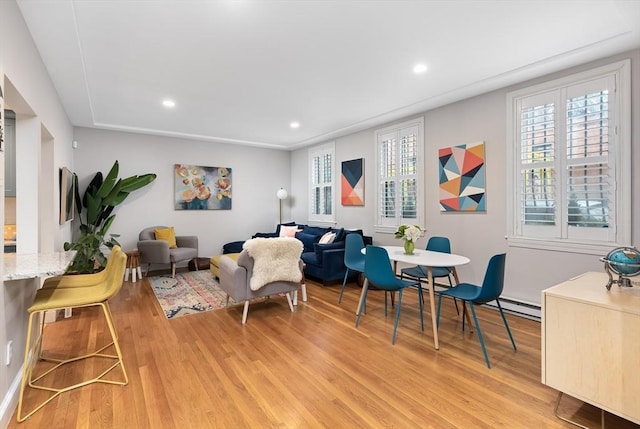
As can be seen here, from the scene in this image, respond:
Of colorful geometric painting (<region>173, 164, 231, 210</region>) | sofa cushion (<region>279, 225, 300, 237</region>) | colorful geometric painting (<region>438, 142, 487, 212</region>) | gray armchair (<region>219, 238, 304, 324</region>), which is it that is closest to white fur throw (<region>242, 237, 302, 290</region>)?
gray armchair (<region>219, 238, 304, 324</region>)

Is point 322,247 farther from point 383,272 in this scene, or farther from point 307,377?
point 307,377

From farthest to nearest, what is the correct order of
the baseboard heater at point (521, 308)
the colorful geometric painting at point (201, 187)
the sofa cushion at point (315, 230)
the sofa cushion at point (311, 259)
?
the colorful geometric painting at point (201, 187) < the sofa cushion at point (315, 230) < the sofa cushion at point (311, 259) < the baseboard heater at point (521, 308)

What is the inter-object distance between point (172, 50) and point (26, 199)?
183 centimetres

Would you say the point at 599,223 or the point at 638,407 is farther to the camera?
the point at 599,223

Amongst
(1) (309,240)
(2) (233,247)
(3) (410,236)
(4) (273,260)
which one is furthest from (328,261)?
(2) (233,247)

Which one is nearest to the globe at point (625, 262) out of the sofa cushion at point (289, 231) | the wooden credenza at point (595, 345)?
the wooden credenza at point (595, 345)

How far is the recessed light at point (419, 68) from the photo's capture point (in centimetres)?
320

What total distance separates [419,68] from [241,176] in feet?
15.6

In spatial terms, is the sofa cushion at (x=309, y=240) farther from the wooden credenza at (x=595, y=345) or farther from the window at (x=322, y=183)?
the wooden credenza at (x=595, y=345)

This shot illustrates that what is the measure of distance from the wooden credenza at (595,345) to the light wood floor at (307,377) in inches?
10.2

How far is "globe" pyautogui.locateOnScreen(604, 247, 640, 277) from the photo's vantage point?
184cm

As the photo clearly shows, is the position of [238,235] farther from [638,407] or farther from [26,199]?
[638,407]

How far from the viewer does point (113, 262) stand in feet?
8.28

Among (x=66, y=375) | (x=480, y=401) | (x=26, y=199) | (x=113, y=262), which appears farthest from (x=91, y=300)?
(x=480, y=401)
